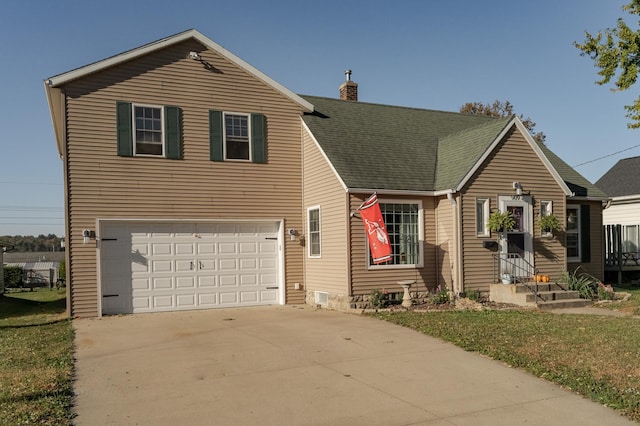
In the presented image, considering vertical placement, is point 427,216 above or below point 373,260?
above

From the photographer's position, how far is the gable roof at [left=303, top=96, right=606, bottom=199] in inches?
538

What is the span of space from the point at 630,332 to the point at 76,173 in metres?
12.2

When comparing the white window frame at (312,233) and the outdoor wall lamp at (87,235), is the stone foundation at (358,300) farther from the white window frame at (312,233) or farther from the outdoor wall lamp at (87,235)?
the outdoor wall lamp at (87,235)

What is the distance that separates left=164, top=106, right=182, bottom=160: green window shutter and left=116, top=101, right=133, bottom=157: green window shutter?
87 centimetres

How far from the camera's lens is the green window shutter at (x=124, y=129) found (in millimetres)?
13477

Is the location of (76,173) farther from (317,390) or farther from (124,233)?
(317,390)

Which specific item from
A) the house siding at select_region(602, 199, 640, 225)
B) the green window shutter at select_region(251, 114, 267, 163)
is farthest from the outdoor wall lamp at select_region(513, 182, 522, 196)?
the house siding at select_region(602, 199, 640, 225)

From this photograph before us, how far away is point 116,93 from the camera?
13547 millimetres

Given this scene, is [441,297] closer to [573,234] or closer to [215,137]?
[573,234]

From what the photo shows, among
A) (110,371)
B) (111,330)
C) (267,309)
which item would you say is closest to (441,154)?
(267,309)

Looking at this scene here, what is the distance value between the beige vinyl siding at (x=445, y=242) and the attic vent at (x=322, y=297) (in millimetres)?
2896

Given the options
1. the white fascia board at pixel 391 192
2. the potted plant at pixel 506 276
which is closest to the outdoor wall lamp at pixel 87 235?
the white fascia board at pixel 391 192

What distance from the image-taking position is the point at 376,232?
1270 cm

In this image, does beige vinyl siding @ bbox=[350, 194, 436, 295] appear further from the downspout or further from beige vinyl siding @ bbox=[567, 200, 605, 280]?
beige vinyl siding @ bbox=[567, 200, 605, 280]
